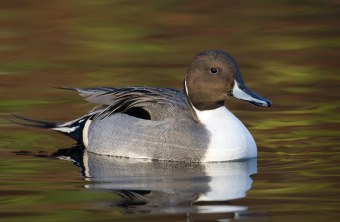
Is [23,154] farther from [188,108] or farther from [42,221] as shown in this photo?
[42,221]

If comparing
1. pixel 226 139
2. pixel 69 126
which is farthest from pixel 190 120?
pixel 69 126

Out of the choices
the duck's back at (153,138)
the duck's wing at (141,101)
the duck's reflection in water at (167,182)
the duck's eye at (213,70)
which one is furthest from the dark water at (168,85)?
the duck's eye at (213,70)

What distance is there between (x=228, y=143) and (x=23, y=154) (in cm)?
162

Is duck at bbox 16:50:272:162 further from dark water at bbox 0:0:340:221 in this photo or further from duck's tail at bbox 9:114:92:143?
duck's tail at bbox 9:114:92:143

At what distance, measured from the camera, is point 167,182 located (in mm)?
9188

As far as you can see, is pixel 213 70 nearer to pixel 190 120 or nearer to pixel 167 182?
pixel 190 120

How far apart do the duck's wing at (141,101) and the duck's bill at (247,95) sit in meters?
0.45

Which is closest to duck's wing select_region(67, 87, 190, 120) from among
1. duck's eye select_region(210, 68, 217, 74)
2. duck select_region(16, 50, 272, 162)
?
duck select_region(16, 50, 272, 162)

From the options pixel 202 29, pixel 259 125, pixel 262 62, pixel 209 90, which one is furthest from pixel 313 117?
pixel 202 29

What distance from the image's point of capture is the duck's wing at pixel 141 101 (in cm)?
1027

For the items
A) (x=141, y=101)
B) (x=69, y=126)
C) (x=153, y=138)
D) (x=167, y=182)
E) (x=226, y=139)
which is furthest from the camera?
(x=69, y=126)

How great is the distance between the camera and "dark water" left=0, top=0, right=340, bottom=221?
8352 millimetres

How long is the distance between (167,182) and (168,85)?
11.4 ft

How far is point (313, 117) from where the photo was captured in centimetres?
1134
